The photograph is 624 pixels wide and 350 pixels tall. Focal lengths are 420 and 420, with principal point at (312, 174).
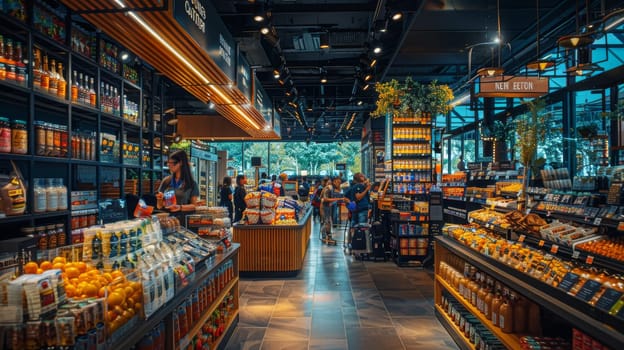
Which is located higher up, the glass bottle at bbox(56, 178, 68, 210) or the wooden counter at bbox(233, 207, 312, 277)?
the glass bottle at bbox(56, 178, 68, 210)

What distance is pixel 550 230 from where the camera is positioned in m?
3.29

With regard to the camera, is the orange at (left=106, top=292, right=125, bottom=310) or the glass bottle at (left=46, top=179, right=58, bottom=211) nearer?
the orange at (left=106, top=292, right=125, bottom=310)

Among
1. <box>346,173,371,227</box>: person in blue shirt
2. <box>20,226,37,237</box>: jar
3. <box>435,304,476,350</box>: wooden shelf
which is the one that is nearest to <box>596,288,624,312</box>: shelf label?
<box>435,304,476,350</box>: wooden shelf

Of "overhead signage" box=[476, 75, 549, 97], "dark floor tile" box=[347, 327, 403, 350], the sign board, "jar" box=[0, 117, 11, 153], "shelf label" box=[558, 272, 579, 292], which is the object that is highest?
"overhead signage" box=[476, 75, 549, 97]

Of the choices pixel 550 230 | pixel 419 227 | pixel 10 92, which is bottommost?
pixel 419 227

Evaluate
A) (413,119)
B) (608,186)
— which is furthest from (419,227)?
(608,186)

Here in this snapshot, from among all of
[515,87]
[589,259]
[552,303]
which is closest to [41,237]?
[552,303]

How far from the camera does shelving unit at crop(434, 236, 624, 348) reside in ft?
6.59

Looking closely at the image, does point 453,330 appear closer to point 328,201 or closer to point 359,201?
point 359,201

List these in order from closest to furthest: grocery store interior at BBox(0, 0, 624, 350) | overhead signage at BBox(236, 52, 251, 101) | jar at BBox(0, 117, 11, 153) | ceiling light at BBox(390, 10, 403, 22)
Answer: grocery store interior at BBox(0, 0, 624, 350)
jar at BBox(0, 117, 11, 153)
overhead signage at BBox(236, 52, 251, 101)
ceiling light at BBox(390, 10, 403, 22)

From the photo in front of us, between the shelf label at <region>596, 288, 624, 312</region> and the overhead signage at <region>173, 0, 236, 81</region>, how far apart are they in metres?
3.27

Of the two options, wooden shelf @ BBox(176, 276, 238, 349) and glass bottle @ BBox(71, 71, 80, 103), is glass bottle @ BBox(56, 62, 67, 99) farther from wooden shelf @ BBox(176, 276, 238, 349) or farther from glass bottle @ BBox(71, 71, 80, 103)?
wooden shelf @ BBox(176, 276, 238, 349)

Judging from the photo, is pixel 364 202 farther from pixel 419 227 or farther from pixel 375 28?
pixel 375 28

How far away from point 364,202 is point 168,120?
174 inches
